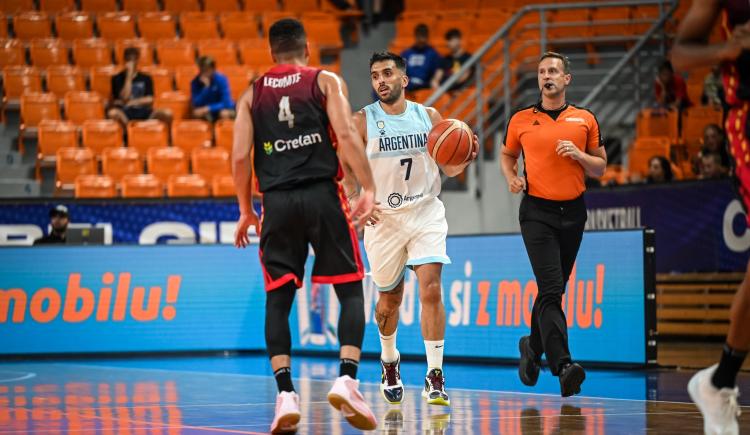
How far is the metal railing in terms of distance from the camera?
1767cm

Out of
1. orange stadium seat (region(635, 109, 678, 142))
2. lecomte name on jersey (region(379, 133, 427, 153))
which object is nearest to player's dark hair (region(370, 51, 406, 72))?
lecomte name on jersey (region(379, 133, 427, 153))

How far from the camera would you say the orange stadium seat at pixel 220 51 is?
68.8 ft

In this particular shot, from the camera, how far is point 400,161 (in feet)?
30.9

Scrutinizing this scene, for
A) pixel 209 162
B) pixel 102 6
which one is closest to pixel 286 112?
pixel 209 162

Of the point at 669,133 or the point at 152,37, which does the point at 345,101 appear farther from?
the point at 152,37

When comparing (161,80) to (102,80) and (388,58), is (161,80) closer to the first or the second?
(102,80)

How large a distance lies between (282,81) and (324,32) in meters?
15.1

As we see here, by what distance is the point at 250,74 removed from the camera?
66.3 ft

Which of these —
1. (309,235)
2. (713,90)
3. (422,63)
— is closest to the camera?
(309,235)

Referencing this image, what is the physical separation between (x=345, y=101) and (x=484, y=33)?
14.9 meters

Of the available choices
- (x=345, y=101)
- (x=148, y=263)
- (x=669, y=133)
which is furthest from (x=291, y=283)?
(x=669, y=133)

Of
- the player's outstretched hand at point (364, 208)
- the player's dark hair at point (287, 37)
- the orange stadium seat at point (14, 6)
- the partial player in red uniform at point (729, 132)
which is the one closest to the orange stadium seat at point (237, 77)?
the orange stadium seat at point (14, 6)

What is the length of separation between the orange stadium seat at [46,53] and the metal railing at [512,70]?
6407 millimetres

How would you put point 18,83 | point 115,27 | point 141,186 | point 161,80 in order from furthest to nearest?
point 115,27
point 161,80
point 18,83
point 141,186
